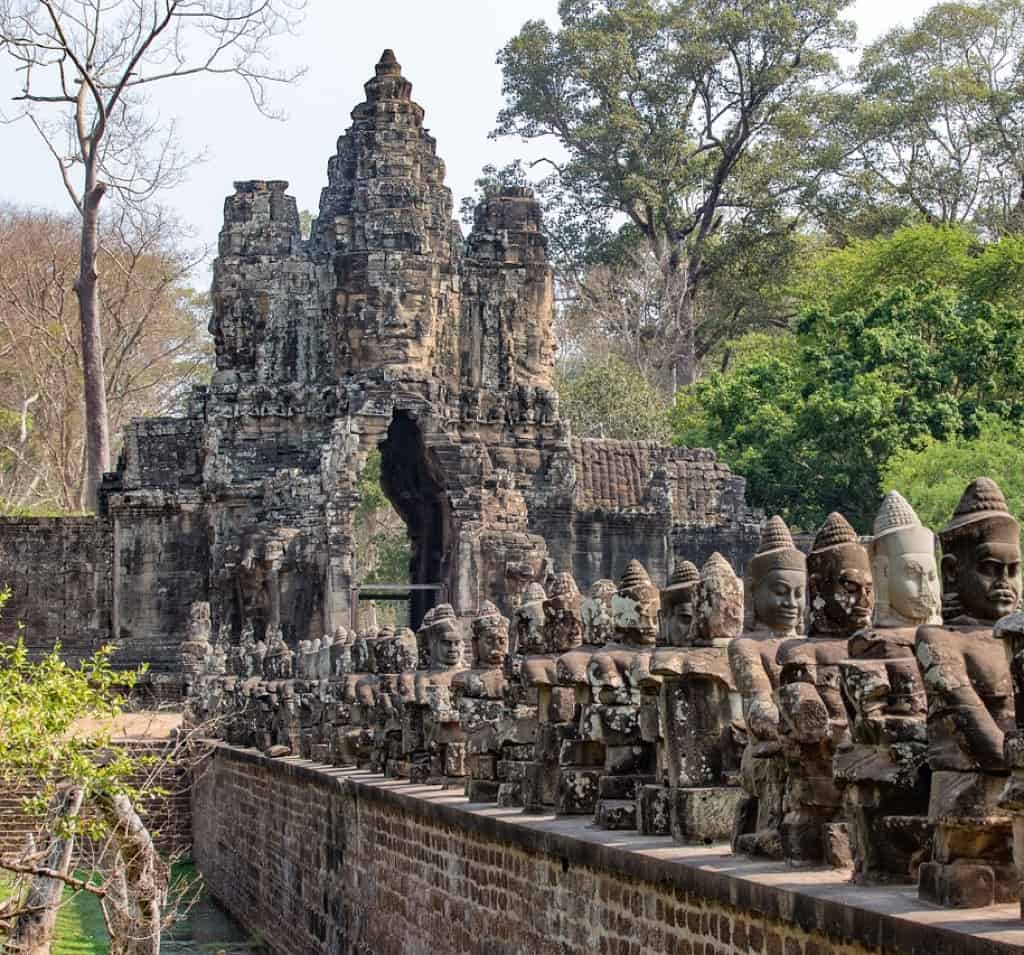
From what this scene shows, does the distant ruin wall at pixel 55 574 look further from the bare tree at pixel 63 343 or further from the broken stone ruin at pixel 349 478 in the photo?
the bare tree at pixel 63 343

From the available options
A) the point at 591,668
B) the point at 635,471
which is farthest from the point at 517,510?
the point at 591,668

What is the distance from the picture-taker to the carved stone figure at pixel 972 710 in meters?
6.52

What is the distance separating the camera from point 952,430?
1256 inches

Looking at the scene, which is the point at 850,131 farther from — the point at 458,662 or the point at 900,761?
the point at 900,761

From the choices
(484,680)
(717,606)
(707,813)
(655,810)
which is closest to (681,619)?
(717,606)

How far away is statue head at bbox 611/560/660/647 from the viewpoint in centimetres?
1102

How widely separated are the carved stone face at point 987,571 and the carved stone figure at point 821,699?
3.12 feet

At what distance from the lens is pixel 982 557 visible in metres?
7.05

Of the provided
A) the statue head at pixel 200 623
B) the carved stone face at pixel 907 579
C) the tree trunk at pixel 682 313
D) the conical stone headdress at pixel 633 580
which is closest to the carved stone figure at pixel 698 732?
the carved stone face at pixel 907 579

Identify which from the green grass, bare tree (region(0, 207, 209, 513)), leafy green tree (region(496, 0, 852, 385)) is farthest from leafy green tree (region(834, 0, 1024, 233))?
the green grass

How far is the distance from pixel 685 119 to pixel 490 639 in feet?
134

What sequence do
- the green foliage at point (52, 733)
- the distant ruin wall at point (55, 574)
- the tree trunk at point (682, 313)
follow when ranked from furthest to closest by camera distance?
the tree trunk at point (682, 313) < the distant ruin wall at point (55, 574) < the green foliage at point (52, 733)

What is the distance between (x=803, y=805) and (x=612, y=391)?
37.7 metres

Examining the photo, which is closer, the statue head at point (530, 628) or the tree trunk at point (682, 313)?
the statue head at point (530, 628)
